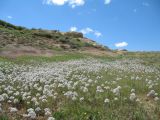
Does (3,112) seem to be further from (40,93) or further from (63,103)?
(40,93)

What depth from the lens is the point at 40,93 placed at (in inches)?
537

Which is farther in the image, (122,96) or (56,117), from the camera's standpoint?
(122,96)

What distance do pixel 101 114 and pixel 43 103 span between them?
231 cm

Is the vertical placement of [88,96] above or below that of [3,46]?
below

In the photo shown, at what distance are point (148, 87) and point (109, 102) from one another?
3.50 metres

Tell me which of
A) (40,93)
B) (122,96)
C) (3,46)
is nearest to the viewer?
(122,96)

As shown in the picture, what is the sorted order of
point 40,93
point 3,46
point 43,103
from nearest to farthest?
point 43,103 → point 40,93 → point 3,46

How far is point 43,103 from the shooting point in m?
11.6

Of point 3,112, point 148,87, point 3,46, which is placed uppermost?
point 3,46

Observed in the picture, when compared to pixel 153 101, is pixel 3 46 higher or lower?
higher

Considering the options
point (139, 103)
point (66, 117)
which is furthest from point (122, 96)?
point (66, 117)

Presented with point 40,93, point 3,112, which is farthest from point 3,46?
point 3,112

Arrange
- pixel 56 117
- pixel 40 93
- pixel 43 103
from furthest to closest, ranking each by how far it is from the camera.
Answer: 1. pixel 40 93
2. pixel 43 103
3. pixel 56 117

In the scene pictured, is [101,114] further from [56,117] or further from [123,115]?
[56,117]
